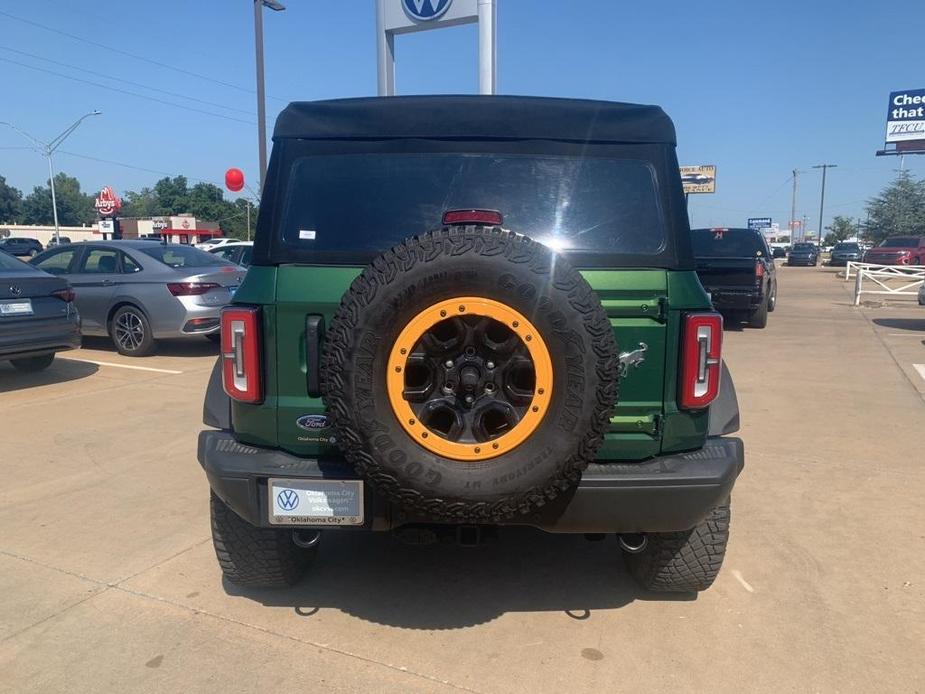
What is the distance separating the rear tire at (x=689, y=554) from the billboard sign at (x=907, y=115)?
5474 cm

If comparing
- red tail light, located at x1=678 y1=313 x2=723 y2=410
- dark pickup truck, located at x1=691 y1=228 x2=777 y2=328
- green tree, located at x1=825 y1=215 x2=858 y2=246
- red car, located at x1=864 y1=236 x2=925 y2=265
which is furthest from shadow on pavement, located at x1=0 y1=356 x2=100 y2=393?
green tree, located at x1=825 y1=215 x2=858 y2=246

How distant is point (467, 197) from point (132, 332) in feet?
25.6

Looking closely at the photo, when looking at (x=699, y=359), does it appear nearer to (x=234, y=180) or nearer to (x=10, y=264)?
(x=10, y=264)

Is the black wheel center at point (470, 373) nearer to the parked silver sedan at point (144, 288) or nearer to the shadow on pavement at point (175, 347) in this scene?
the parked silver sedan at point (144, 288)

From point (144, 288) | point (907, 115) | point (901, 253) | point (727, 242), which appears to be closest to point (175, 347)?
point (144, 288)

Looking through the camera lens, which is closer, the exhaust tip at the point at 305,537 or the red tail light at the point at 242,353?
the red tail light at the point at 242,353

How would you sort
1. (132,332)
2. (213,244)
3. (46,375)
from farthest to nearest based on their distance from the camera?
(213,244) → (132,332) → (46,375)

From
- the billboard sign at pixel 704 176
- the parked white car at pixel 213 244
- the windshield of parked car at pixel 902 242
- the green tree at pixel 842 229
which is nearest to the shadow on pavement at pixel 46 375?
the parked white car at pixel 213 244

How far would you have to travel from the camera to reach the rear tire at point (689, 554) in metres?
3.13

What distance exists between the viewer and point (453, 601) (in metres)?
3.27

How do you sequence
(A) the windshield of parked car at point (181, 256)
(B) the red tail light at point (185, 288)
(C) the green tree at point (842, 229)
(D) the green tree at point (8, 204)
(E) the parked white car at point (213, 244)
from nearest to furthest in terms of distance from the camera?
(B) the red tail light at point (185, 288)
(A) the windshield of parked car at point (181, 256)
(E) the parked white car at point (213, 244)
(C) the green tree at point (842, 229)
(D) the green tree at point (8, 204)

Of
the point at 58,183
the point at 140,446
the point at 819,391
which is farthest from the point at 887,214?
the point at 58,183

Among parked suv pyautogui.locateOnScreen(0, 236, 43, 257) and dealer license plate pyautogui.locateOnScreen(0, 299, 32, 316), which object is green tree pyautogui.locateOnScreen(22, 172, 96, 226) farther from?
dealer license plate pyautogui.locateOnScreen(0, 299, 32, 316)

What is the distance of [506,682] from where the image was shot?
267cm
